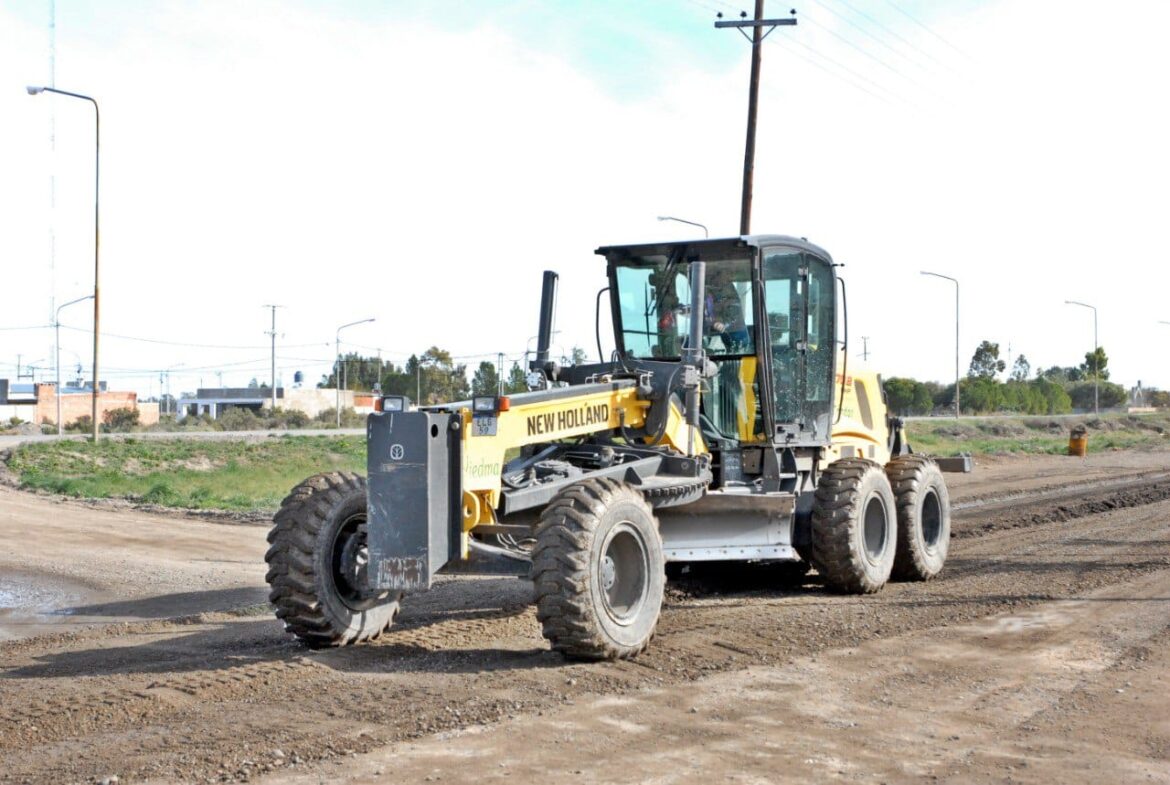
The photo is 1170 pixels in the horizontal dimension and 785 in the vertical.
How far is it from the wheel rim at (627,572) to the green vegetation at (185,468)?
44.7 ft

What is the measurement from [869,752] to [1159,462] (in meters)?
34.3

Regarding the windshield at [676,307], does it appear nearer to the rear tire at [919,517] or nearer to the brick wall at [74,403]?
the rear tire at [919,517]

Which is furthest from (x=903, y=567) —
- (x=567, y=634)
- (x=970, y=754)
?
(x=970, y=754)

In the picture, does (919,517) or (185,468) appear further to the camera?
(185,468)

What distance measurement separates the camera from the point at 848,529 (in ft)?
36.8

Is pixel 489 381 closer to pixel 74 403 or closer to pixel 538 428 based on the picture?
pixel 538 428

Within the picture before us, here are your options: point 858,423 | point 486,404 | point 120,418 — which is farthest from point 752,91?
point 120,418

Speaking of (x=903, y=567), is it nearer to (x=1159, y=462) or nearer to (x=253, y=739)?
(x=253, y=739)

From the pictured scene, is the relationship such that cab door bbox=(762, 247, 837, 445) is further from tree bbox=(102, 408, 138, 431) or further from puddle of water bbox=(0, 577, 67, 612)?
tree bbox=(102, 408, 138, 431)

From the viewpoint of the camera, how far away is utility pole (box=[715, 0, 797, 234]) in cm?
2519

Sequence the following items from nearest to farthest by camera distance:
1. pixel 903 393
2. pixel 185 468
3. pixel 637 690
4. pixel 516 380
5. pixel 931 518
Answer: pixel 637 690, pixel 516 380, pixel 931 518, pixel 185 468, pixel 903 393

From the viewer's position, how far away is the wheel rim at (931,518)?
42.9ft

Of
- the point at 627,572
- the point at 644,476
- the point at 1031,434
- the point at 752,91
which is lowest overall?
the point at 627,572

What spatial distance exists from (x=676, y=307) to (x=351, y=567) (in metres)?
4.16
